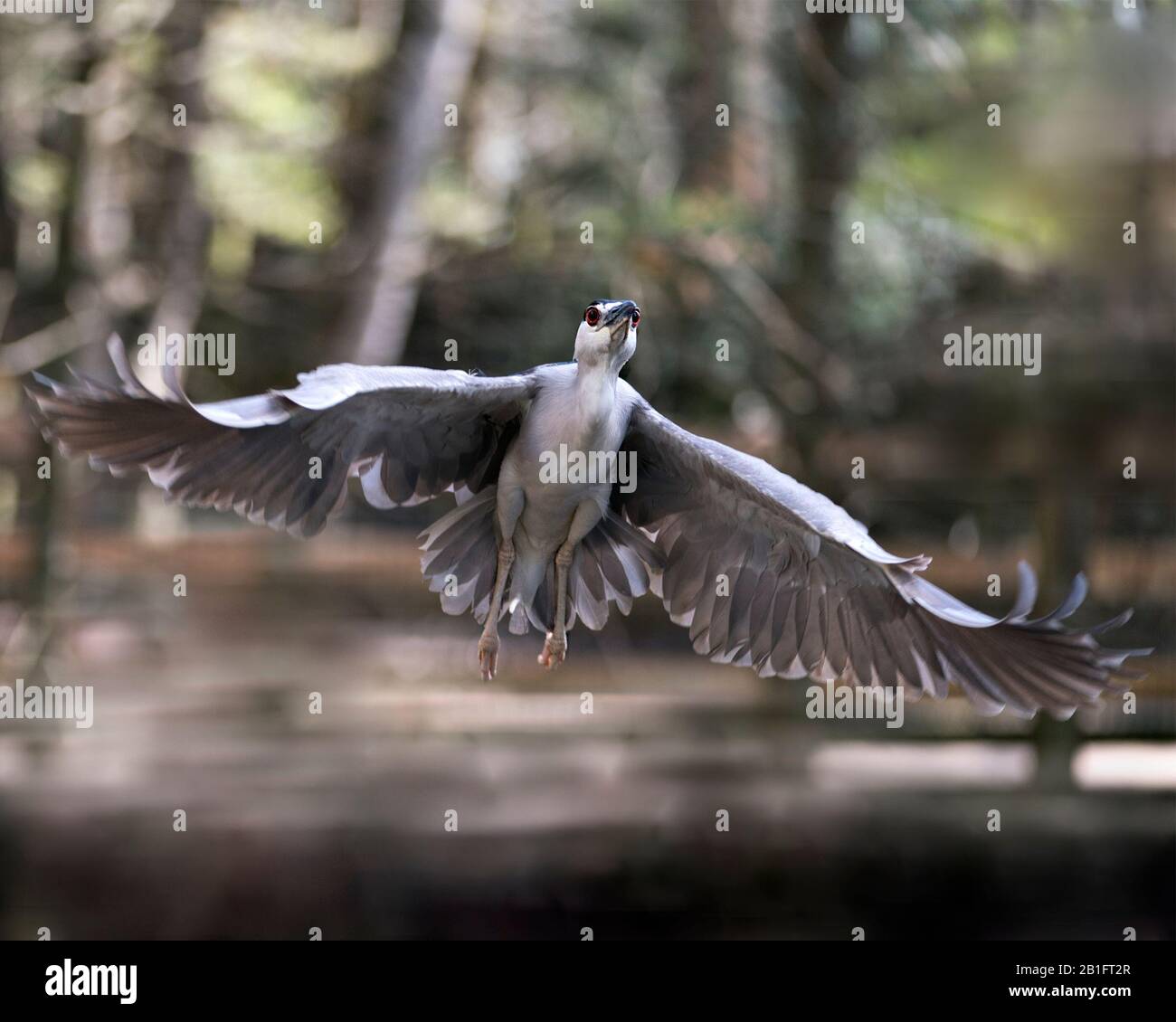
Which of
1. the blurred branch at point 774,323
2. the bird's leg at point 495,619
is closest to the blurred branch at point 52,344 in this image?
the blurred branch at point 774,323

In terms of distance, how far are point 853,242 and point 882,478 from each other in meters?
1.97

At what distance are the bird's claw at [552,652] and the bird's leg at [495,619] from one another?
0.48 feet

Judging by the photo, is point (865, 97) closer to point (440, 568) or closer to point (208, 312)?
point (208, 312)

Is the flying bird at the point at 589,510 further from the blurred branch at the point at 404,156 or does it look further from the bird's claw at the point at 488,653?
the blurred branch at the point at 404,156

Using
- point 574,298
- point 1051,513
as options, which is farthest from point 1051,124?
point 574,298

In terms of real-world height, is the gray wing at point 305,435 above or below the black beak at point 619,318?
below

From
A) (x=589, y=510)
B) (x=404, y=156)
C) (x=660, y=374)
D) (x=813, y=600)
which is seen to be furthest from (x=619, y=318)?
(x=660, y=374)

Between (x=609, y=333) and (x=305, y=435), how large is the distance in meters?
1.02

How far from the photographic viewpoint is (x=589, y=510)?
4.82 meters

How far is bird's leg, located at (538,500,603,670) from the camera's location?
466 centimetres

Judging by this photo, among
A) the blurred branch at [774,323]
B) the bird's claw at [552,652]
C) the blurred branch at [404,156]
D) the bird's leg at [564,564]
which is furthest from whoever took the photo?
the blurred branch at [774,323]

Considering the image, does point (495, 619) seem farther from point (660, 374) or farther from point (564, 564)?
point (660, 374)

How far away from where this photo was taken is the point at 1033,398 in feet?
37.0

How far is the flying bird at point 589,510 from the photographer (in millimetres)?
4254
